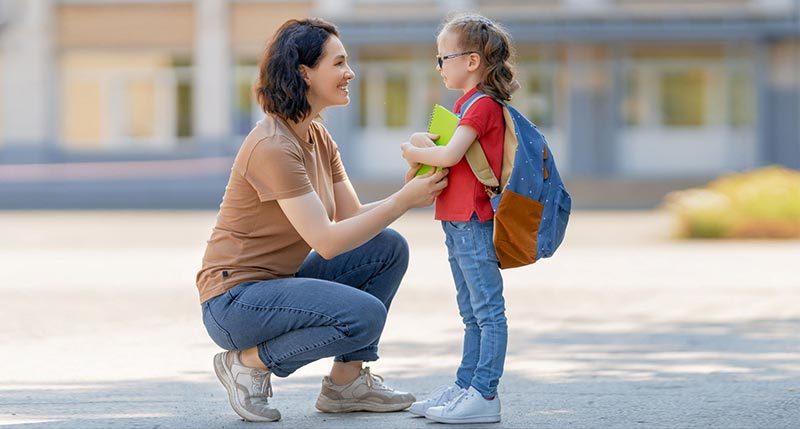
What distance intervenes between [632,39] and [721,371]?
2811cm

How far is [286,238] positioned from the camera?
5562mm

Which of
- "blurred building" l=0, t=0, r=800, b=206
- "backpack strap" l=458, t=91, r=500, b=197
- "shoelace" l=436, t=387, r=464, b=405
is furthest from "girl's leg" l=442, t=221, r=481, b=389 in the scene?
"blurred building" l=0, t=0, r=800, b=206

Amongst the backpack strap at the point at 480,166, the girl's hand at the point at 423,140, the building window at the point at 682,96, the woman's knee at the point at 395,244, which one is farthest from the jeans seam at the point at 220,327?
the building window at the point at 682,96

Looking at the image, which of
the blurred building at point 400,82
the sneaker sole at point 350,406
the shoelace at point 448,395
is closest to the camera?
the shoelace at point 448,395

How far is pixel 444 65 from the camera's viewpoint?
5.49m

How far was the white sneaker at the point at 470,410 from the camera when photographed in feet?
17.8

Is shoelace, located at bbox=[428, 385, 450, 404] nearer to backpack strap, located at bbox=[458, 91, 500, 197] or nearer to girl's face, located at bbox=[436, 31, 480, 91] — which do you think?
backpack strap, located at bbox=[458, 91, 500, 197]

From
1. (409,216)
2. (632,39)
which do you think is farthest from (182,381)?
(632,39)

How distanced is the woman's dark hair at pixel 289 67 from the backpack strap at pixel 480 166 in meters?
0.62

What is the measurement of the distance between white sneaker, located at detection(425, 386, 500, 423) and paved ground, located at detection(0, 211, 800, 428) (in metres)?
0.08

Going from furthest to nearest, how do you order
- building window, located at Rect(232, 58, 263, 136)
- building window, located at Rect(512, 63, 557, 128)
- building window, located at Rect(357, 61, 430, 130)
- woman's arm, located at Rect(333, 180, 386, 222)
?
Result: building window, located at Rect(232, 58, 263, 136) → building window, located at Rect(357, 61, 430, 130) → building window, located at Rect(512, 63, 557, 128) → woman's arm, located at Rect(333, 180, 386, 222)

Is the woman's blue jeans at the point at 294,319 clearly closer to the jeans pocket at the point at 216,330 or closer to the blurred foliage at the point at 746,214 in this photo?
the jeans pocket at the point at 216,330

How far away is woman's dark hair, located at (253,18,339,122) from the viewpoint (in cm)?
550

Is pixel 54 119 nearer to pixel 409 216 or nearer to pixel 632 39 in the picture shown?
pixel 632 39
